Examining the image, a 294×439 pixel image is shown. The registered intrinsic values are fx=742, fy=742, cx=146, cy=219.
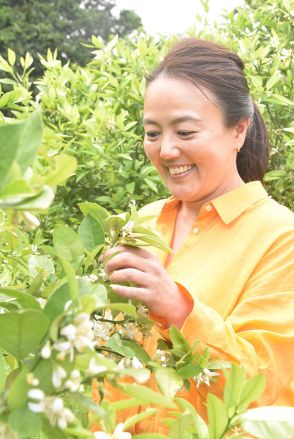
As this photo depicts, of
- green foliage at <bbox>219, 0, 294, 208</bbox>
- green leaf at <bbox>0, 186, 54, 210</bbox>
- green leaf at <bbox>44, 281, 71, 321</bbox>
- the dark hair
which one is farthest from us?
green foliage at <bbox>219, 0, 294, 208</bbox>

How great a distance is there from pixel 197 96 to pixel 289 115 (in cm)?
133

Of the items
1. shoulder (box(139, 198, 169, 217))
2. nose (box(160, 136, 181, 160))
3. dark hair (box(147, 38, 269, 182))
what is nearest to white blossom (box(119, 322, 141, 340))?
nose (box(160, 136, 181, 160))

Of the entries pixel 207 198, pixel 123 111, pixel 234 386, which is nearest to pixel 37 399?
pixel 234 386

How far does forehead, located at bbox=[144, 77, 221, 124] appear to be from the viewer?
1473mm

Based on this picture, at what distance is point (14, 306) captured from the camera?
76 cm

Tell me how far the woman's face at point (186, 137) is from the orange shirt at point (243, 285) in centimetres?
7

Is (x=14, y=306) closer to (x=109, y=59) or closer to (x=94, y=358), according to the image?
(x=94, y=358)

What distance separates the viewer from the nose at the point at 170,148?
58.5 inches

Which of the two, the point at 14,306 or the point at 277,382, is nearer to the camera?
the point at 14,306

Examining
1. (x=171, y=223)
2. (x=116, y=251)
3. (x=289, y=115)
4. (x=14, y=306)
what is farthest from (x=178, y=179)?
(x=289, y=115)

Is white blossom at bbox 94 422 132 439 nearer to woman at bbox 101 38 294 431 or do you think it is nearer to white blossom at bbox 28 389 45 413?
white blossom at bbox 28 389 45 413

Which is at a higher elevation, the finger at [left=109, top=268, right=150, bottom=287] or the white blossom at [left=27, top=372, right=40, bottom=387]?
the white blossom at [left=27, top=372, right=40, bottom=387]

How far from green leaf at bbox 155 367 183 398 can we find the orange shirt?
0.68 ft

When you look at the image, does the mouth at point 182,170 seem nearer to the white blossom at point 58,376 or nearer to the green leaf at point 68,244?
the green leaf at point 68,244
